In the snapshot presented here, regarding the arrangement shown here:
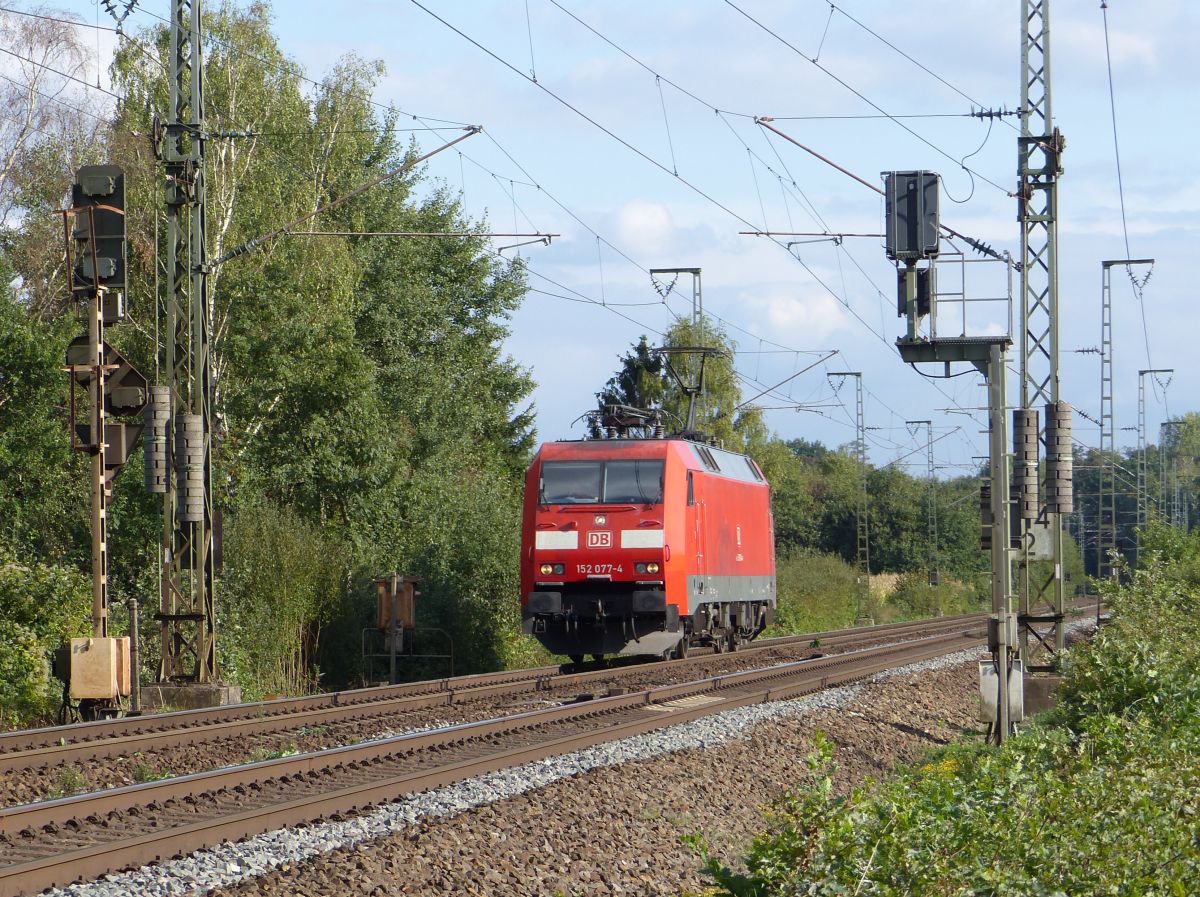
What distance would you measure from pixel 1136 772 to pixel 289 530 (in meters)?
16.2

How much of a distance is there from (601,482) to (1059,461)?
6.36 metres

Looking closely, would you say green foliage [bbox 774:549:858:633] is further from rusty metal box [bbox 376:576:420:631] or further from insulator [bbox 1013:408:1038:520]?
insulator [bbox 1013:408:1038:520]

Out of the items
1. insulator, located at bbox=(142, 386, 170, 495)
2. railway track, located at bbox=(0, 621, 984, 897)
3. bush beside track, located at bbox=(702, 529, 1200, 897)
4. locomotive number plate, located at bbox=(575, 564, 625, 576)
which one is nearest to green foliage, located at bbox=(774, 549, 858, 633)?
locomotive number plate, located at bbox=(575, 564, 625, 576)

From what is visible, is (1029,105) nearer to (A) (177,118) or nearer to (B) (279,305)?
(A) (177,118)

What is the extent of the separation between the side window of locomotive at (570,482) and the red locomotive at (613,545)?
0.01 m

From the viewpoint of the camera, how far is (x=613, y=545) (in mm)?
21016

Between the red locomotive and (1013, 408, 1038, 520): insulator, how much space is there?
16.7ft

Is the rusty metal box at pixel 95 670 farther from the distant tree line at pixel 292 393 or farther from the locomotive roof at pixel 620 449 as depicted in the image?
the locomotive roof at pixel 620 449

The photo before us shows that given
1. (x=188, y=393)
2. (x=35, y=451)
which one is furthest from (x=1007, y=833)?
(x=35, y=451)

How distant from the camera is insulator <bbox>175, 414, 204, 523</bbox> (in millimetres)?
17250

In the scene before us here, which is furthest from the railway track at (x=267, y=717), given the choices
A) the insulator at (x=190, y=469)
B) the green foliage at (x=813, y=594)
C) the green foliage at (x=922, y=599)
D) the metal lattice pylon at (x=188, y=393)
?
the green foliage at (x=922, y=599)

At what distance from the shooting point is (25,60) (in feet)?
118

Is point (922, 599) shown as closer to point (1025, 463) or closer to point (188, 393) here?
point (1025, 463)

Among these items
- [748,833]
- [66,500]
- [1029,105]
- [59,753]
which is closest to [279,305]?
[66,500]
